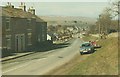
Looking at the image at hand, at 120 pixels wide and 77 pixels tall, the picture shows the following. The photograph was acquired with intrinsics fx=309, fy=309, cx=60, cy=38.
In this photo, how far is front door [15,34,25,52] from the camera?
162 feet

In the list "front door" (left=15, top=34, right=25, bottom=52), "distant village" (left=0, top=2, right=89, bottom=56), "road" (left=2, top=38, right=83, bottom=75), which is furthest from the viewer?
"front door" (left=15, top=34, right=25, bottom=52)

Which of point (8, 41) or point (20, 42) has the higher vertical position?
point (8, 41)

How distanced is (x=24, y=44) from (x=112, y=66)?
36.1 m

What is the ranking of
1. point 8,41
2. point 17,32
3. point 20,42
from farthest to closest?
point 20,42
point 17,32
point 8,41

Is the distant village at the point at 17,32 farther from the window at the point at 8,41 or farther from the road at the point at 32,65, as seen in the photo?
the road at the point at 32,65

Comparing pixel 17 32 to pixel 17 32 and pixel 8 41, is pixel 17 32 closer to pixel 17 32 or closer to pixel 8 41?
pixel 17 32

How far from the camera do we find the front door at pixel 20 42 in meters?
49.2

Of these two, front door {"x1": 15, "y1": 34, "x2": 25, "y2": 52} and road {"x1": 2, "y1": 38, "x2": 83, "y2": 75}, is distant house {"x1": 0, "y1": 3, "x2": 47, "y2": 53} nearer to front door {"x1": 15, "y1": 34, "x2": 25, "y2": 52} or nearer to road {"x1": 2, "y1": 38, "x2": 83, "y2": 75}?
front door {"x1": 15, "y1": 34, "x2": 25, "y2": 52}

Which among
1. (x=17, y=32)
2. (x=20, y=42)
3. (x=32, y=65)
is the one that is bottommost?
(x=32, y=65)

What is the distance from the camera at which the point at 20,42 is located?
5097cm

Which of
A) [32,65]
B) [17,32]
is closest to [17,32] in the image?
[17,32]

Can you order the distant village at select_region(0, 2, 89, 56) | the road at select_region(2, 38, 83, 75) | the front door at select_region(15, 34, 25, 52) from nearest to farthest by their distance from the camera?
the road at select_region(2, 38, 83, 75)
the distant village at select_region(0, 2, 89, 56)
the front door at select_region(15, 34, 25, 52)

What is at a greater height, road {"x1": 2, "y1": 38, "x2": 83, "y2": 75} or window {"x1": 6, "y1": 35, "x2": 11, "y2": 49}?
window {"x1": 6, "y1": 35, "x2": 11, "y2": 49}

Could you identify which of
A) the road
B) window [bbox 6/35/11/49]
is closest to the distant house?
window [bbox 6/35/11/49]
